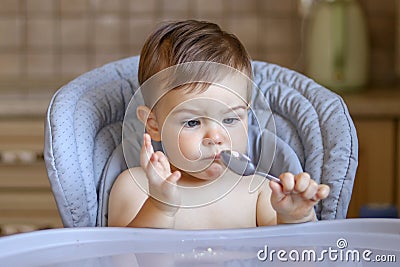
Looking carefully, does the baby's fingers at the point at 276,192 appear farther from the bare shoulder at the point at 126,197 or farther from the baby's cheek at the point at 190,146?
the bare shoulder at the point at 126,197

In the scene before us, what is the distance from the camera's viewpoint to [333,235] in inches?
46.5

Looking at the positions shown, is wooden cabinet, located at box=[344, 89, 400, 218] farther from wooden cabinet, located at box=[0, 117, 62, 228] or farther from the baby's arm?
the baby's arm

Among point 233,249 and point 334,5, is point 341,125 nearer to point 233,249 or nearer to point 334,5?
point 233,249

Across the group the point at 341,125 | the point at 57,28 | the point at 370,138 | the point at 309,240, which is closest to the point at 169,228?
the point at 309,240

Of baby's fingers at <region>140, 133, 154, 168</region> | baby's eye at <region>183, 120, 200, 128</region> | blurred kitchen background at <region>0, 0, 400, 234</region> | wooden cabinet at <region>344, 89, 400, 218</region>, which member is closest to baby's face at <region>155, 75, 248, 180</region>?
baby's eye at <region>183, 120, 200, 128</region>

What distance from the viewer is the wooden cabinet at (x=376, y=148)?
7.93 feet

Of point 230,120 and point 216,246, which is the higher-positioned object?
point 230,120

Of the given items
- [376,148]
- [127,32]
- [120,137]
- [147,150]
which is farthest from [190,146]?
[127,32]

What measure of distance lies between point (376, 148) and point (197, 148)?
1.36 metres

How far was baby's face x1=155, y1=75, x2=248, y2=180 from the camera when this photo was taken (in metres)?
1.21

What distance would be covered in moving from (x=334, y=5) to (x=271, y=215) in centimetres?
136

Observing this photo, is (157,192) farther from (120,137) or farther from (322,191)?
(120,137)

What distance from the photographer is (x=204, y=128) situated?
4.02 feet

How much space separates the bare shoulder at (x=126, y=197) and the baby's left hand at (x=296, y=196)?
253 millimetres
